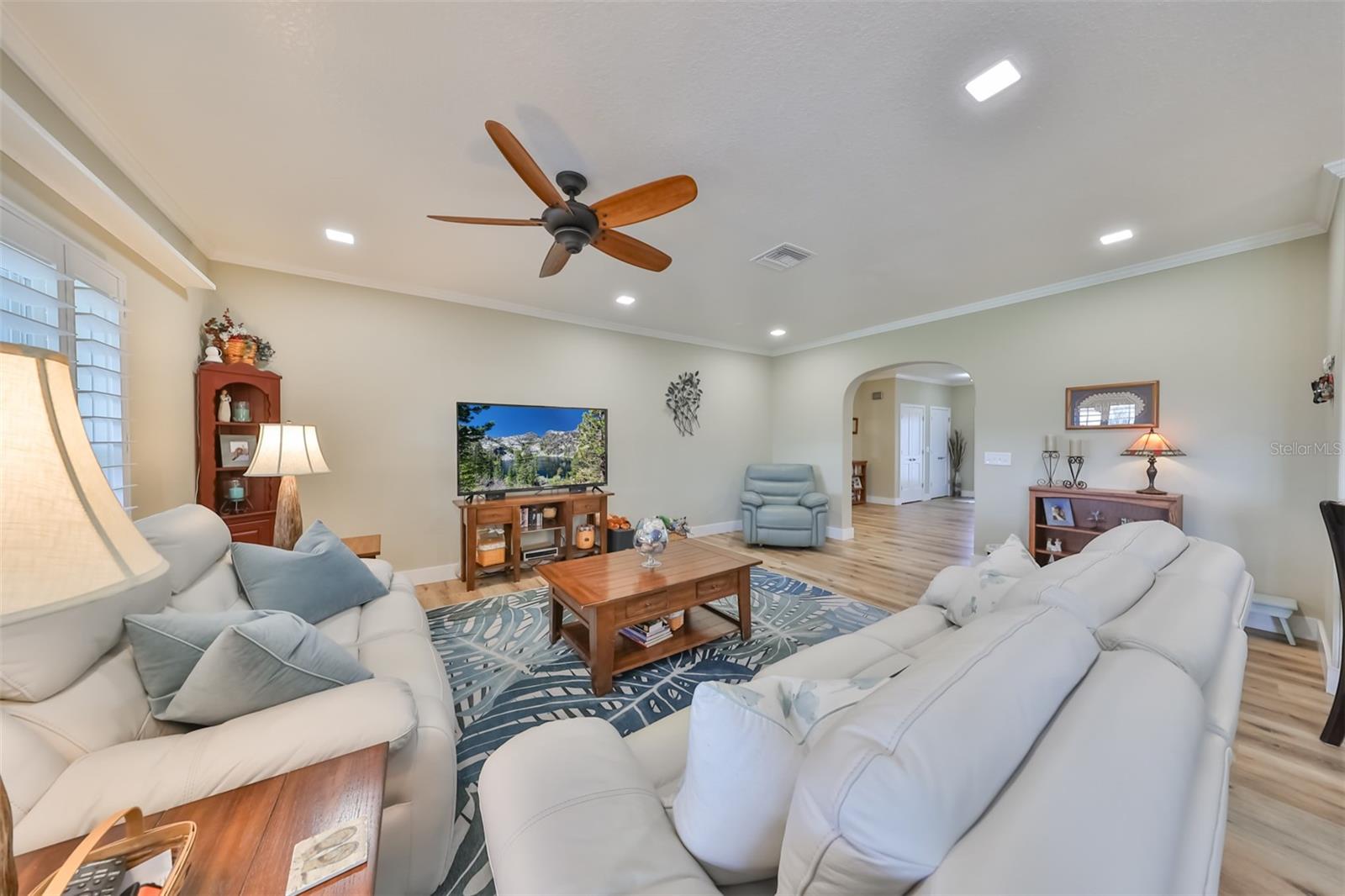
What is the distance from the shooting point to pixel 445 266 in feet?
10.6

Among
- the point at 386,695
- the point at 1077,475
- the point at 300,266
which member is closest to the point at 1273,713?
the point at 1077,475

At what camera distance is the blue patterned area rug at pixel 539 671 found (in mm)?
1666

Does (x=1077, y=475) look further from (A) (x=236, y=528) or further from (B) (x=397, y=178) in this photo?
(A) (x=236, y=528)

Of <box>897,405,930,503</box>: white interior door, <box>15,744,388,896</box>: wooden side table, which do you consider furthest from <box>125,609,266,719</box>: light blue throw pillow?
<box>897,405,930,503</box>: white interior door

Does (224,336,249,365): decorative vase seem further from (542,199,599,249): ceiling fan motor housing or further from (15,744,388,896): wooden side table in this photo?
(15,744,388,896): wooden side table

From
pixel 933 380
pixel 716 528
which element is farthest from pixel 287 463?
pixel 933 380

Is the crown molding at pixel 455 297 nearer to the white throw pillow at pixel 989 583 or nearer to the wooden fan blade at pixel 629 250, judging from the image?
the wooden fan blade at pixel 629 250

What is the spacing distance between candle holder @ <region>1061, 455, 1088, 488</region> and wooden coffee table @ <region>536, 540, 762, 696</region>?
2.95m

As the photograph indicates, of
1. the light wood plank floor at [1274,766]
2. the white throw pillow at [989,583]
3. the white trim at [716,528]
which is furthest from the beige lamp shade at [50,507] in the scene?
the white trim at [716,528]

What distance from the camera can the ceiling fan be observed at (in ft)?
5.52

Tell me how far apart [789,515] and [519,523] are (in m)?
2.84

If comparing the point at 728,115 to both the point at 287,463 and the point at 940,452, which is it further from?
the point at 940,452

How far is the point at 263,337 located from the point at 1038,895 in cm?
446

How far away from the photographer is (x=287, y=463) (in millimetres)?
2441
